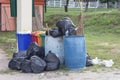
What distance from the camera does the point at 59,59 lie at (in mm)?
11094

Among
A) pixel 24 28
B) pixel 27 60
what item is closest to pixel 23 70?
pixel 27 60

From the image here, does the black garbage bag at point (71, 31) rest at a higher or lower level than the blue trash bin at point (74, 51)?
higher

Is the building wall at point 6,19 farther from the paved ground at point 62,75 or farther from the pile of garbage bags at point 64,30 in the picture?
the paved ground at point 62,75

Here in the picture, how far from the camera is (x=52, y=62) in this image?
10766 mm

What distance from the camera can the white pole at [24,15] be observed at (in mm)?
13117

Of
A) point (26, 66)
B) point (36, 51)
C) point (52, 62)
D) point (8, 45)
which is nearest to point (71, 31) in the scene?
point (52, 62)

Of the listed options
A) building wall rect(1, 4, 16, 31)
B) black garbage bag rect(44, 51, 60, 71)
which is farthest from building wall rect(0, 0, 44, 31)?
black garbage bag rect(44, 51, 60, 71)

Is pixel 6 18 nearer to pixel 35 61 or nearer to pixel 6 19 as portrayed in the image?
pixel 6 19

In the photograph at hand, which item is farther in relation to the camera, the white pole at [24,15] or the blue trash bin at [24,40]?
the white pole at [24,15]

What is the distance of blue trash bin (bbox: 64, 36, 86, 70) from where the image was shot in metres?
10.6

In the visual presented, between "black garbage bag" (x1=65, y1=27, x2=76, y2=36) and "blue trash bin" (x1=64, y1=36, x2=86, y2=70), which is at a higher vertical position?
"black garbage bag" (x1=65, y1=27, x2=76, y2=36)

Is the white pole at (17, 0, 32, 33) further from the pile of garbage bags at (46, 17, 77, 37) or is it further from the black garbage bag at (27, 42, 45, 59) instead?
the pile of garbage bags at (46, 17, 77, 37)

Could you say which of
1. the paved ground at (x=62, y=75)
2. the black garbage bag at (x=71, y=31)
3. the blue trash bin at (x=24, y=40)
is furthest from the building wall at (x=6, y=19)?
the black garbage bag at (x=71, y=31)

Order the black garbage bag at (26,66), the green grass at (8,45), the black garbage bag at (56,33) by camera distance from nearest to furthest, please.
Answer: the black garbage bag at (26,66), the black garbage bag at (56,33), the green grass at (8,45)
